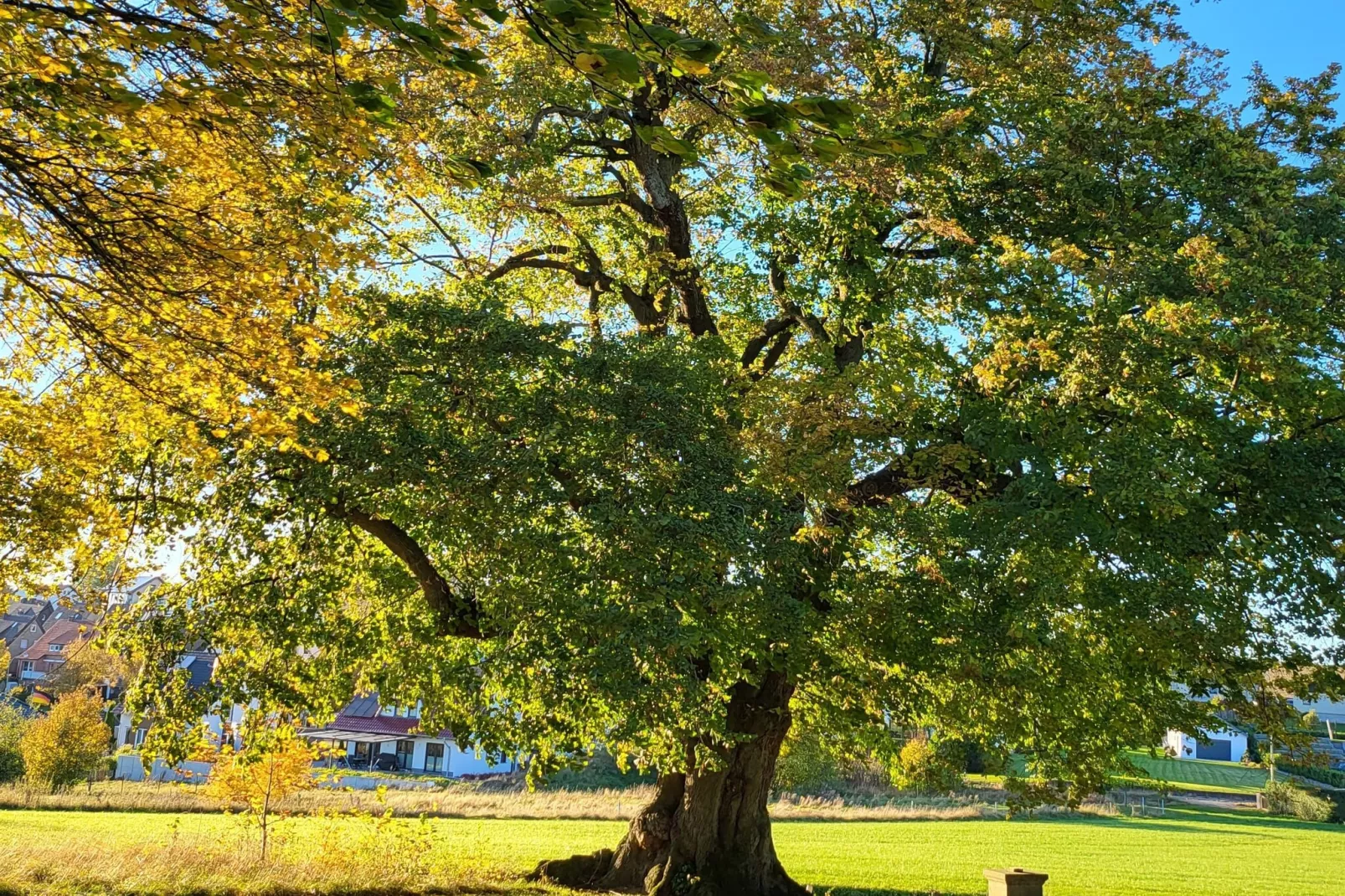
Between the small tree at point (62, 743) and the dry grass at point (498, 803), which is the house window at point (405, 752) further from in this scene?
the small tree at point (62, 743)

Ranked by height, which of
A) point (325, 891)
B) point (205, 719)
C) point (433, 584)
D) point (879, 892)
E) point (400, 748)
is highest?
point (433, 584)

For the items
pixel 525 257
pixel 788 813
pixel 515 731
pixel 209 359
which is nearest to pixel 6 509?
pixel 209 359

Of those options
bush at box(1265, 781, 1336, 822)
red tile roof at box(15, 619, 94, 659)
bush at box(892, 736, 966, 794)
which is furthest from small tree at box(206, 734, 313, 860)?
red tile roof at box(15, 619, 94, 659)

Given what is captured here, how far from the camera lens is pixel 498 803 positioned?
107ft

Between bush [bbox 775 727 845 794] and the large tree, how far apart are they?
Result: 2821mm

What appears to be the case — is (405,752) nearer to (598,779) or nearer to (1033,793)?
(598,779)

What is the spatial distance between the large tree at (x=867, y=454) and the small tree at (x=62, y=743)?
861 inches

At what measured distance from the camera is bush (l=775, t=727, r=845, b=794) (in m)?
16.0

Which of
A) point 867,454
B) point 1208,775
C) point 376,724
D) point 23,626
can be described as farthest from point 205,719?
point 1208,775

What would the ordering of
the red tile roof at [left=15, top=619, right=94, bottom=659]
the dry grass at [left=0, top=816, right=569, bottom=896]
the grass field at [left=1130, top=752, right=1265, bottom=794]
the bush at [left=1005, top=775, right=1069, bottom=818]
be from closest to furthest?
the dry grass at [left=0, top=816, right=569, bottom=896], the bush at [left=1005, top=775, right=1069, bottom=818], the grass field at [left=1130, top=752, right=1265, bottom=794], the red tile roof at [left=15, top=619, right=94, bottom=659]

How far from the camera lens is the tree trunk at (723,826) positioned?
13.4 meters

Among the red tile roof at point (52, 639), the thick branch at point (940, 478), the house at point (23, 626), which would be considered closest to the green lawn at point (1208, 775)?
the thick branch at point (940, 478)

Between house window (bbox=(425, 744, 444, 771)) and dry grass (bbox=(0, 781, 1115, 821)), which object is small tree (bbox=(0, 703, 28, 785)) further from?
house window (bbox=(425, 744, 444, 771))

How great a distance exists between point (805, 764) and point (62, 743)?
24535 millimetres
